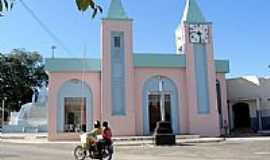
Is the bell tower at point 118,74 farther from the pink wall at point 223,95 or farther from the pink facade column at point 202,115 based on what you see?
the pink wall at point 223,95

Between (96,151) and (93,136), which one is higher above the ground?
(93,136)

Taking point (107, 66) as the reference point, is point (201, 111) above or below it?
below

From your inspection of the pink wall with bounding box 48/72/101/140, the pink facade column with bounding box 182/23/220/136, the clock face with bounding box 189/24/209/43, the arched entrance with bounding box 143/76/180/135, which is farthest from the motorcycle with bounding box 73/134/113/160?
the clock face with bounding box 189/24/209/43

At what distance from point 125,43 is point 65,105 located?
746 cm

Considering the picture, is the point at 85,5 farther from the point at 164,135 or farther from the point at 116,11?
the point at 116,11

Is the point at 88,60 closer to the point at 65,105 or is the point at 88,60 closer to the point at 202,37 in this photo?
the point at 65,105

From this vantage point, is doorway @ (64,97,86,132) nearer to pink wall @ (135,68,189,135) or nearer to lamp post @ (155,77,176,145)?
pink wall @ (135,68,189,135)

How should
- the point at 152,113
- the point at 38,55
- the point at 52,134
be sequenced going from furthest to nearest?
the point at 38,55 < the point at 152,113 < the point at 52,134

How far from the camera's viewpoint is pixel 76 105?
34406 millimetres

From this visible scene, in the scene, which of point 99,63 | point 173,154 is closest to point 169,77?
point 99,63

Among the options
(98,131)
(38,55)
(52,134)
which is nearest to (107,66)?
(52,134)

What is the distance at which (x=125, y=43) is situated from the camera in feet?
112

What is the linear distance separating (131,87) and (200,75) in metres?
6.36

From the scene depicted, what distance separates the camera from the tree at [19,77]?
63625 mm
